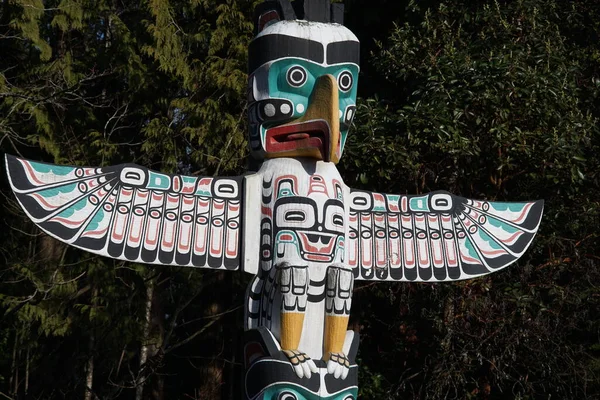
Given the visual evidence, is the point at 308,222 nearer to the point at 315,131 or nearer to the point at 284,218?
the point at 284,218

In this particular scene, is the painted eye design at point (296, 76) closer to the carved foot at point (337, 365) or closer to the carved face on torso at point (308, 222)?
the carved face on torso at point (308, 222)

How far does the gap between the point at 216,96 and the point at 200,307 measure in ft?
10.4

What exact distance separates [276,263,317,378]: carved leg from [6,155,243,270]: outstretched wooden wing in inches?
15.4

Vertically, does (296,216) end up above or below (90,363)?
above

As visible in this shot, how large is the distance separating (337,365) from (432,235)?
122cm

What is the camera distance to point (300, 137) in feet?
18.7

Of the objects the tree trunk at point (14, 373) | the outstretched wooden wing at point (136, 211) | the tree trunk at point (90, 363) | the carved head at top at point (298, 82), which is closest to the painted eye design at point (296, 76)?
the carved head at top at point (298, 82)

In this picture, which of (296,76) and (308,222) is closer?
(308,222)

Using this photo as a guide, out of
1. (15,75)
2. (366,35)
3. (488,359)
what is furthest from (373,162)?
(15,75)

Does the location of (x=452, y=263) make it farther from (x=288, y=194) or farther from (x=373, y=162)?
Result: (x=373, y=162)

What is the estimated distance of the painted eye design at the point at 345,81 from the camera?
5.91 meters

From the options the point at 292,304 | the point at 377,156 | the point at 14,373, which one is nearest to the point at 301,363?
the point at 292,304

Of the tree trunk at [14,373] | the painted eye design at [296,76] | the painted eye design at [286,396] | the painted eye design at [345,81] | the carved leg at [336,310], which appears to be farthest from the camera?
Result: the tree trunk at [14,373]

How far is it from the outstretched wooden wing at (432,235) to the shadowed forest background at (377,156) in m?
1.83
